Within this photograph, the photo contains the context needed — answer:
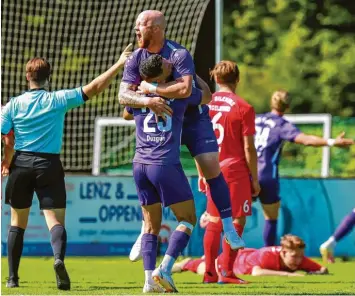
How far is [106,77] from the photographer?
1065 cm

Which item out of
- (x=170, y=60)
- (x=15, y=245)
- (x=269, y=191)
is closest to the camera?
(x=170, y=60)

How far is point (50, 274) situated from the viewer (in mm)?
13406

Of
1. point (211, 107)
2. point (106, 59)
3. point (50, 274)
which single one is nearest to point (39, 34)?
point (106, 59)

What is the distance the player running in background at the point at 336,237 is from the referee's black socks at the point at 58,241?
16.5 feet

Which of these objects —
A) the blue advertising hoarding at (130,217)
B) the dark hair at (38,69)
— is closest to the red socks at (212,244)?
the dark hair at (38,69)

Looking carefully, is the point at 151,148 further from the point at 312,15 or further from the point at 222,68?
the point at 312,15

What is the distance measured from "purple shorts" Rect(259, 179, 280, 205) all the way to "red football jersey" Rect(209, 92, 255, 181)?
268 cm

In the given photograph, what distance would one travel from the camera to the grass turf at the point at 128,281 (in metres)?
10.6

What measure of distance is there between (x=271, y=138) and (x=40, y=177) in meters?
4.01

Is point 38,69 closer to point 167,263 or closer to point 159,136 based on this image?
point 159,136

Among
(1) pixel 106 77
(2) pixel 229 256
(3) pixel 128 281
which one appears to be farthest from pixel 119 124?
(1) pixel 106 77

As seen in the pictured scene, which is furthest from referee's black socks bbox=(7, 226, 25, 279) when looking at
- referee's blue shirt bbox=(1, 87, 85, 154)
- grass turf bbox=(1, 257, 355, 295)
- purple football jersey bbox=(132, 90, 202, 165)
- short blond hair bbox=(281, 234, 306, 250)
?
short blond hair bbox=(281, 234, 306, 250)

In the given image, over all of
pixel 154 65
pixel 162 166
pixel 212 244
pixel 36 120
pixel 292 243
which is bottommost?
pixel 292 243

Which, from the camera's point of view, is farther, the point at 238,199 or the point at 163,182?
the point at 238,199
